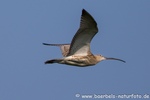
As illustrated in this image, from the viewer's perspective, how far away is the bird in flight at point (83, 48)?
15.4 meters

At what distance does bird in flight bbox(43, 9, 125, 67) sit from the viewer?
50.5 feet

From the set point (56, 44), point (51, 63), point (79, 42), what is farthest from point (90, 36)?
point (56, 44)

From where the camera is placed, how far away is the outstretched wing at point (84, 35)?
15172 mm

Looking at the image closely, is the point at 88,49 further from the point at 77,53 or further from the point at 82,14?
the point at 82,14

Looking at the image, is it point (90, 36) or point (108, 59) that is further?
point (108, 59)

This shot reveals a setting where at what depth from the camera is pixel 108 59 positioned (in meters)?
19.3

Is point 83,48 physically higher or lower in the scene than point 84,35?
lower

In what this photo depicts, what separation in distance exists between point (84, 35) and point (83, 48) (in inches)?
38.6

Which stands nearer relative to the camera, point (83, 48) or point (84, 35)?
point (84, 35)

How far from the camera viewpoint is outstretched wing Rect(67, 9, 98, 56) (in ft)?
49.8

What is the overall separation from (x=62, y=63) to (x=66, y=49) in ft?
6.79

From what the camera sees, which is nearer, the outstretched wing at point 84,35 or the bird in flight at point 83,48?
the outstretched wing at point 84,35

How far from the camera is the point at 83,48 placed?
1700cm

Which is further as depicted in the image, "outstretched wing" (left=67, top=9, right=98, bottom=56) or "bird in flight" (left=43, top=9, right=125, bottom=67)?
"bird in flight" (left=43, top=9, right=125, bottom=67)
